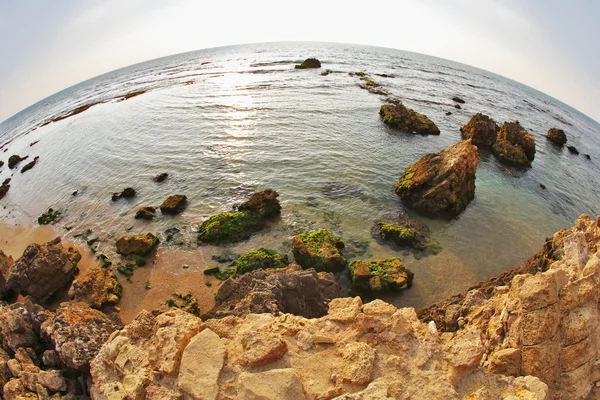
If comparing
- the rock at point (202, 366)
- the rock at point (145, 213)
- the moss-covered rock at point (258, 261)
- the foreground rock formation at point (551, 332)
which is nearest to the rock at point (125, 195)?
the rock at point (145, 213)

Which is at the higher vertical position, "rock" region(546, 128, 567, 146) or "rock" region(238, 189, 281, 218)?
"rock" region(546, 128, 567, 146)

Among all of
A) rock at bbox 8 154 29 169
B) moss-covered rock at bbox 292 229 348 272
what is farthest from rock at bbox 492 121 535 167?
rock at bbox 8 154 29 169

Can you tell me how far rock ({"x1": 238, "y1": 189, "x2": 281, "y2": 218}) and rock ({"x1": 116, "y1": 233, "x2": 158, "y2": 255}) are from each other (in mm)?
5604

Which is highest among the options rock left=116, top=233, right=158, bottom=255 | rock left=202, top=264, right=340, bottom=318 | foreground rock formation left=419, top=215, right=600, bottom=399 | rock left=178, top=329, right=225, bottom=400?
foreground rock formation left=419, top=215, right=600, bottom=399

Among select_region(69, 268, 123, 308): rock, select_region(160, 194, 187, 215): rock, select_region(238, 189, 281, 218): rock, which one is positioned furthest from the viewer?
select_region(160, 194, 187, 215): rock

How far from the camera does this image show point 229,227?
18.0m

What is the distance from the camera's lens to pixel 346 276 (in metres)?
14.9

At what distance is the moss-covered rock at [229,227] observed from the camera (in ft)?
58.0

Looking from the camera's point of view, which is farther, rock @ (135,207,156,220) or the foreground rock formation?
rock @ (135,207,156,220)

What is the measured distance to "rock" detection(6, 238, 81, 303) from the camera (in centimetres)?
1454

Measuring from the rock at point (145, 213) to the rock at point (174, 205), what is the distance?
633 millimetres

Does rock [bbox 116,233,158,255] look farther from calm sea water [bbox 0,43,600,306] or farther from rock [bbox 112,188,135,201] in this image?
rock [bbox 112,188,135,201]

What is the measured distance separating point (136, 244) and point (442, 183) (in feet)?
60.0

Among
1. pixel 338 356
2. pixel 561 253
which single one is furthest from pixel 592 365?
pixel 338 356
